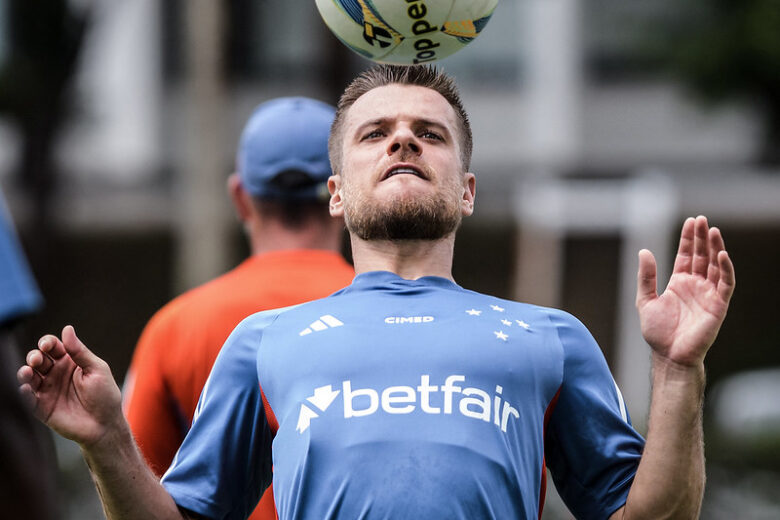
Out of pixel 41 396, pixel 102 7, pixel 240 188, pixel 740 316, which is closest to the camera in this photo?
pixel 41 396

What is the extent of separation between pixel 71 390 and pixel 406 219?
1.00 metres

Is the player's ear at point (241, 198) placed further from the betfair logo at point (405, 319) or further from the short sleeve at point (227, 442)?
the betfair logo at point (405, 319)

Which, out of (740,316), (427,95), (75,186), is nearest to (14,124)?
(75,186)

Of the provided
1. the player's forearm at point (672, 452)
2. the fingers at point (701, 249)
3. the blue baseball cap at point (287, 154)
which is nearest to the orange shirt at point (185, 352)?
the blue baseball cap at point (287, 154)

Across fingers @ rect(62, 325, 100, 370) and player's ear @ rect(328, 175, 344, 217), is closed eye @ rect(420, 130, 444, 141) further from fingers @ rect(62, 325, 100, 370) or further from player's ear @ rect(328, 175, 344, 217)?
fingers @ rect(62, 325, 100, 370)

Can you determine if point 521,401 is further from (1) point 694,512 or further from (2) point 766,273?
(2) point 766,273

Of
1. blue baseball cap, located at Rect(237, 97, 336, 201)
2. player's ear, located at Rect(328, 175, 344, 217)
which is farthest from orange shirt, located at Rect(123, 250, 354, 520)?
player's ear, located at Rect(328, 175, 344, 217)

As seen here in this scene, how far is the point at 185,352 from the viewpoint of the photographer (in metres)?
4.05

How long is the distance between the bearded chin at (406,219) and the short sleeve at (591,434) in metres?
0.44

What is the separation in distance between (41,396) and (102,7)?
13157 mm

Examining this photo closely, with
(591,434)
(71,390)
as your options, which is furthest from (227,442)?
(591,434)

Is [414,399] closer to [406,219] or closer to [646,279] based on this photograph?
[406,219]

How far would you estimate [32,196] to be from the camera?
1605 cm

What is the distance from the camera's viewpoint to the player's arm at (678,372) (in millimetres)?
2990
